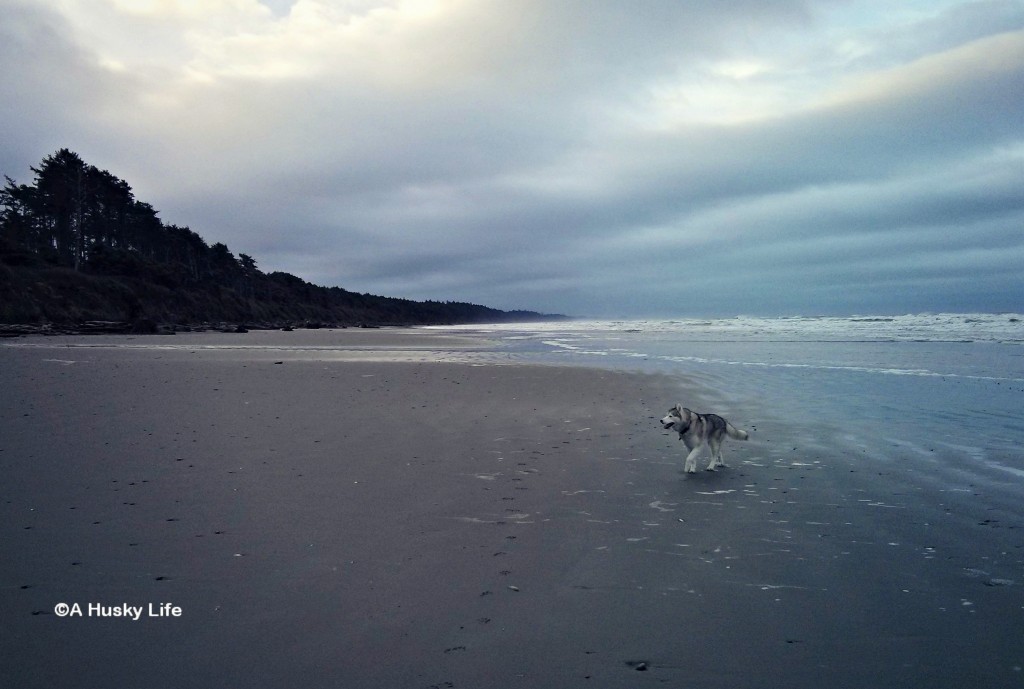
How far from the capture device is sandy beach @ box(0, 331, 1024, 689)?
2.99 metres

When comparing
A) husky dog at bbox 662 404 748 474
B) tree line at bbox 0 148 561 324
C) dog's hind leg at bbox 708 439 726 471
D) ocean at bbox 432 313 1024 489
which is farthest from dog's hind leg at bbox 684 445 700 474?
tree line at bbox 0 148 561 324

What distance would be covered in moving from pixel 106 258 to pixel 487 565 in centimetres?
7257

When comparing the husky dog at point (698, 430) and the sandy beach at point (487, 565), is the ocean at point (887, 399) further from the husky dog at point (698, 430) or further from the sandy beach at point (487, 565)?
the husky dog at point (698, 430)

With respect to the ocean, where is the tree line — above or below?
above

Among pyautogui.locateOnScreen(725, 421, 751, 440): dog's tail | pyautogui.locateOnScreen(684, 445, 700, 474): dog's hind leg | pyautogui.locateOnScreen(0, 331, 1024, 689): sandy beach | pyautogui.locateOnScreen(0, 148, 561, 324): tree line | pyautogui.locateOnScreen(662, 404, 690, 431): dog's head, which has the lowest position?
pyautogui.locateOnScreen(0, 331, 1024, 689): sandy beach

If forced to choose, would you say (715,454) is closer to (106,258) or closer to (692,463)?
(692,463)

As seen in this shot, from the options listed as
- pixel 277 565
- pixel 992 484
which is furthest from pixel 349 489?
pixel 992 484

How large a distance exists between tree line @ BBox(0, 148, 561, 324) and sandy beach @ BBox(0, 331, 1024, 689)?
47258mm

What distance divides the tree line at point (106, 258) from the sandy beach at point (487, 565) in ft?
155

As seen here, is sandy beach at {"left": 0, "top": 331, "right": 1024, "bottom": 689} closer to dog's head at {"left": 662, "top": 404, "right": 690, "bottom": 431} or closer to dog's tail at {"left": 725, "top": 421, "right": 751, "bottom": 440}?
dog's tail at {"left": 725, "top": 421, "right": 751, "bottom": 440}

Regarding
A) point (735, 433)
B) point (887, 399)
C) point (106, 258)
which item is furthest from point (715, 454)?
point (106, 258)

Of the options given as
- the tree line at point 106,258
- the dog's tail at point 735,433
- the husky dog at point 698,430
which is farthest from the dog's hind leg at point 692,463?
the tree line at point 106,258

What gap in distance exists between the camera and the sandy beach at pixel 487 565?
299 cm

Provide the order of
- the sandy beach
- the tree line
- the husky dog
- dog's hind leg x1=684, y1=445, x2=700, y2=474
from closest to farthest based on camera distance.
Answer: the sandy beach < dog's hind leg x1=684, y1=445, x2=700, y2=474 < the husky dog < the tree line
